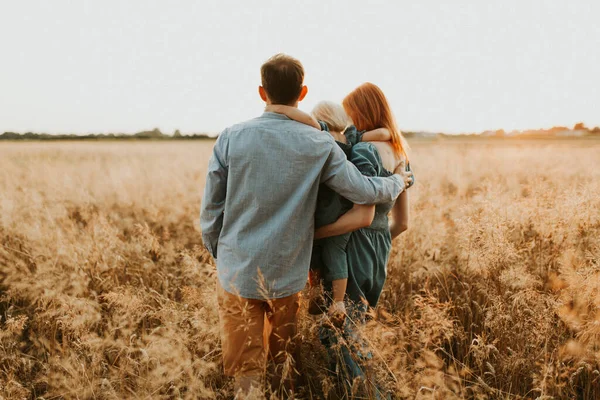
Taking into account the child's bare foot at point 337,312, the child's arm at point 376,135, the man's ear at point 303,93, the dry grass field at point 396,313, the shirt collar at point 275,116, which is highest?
the man's ear at point 303,93

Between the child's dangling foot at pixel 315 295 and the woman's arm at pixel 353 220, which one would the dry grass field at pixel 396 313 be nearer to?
the child's dangling foot at pixel 315 295

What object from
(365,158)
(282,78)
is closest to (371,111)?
(365,158)

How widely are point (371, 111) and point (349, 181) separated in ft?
1.90

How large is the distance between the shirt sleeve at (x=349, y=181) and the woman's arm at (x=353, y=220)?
71 mm

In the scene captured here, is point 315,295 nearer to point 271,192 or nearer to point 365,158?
point 271,192

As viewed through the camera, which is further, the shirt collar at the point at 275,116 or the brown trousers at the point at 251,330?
the brown trousers at the point at 251,330

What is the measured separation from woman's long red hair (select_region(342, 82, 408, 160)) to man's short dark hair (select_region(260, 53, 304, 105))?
0.50 meters

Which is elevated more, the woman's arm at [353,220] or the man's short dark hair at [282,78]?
the man's short dark hair at [282,78]

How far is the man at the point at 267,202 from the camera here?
6.08ft

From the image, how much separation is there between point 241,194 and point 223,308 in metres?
0.61

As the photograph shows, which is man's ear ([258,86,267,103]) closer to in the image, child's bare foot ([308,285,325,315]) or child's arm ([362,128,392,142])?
child's arm ([362,128,392,142])

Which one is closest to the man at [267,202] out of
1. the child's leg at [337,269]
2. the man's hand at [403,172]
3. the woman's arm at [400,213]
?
the child's leg at [337,269]

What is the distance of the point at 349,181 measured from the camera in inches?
75.1

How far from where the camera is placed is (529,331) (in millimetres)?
2441
